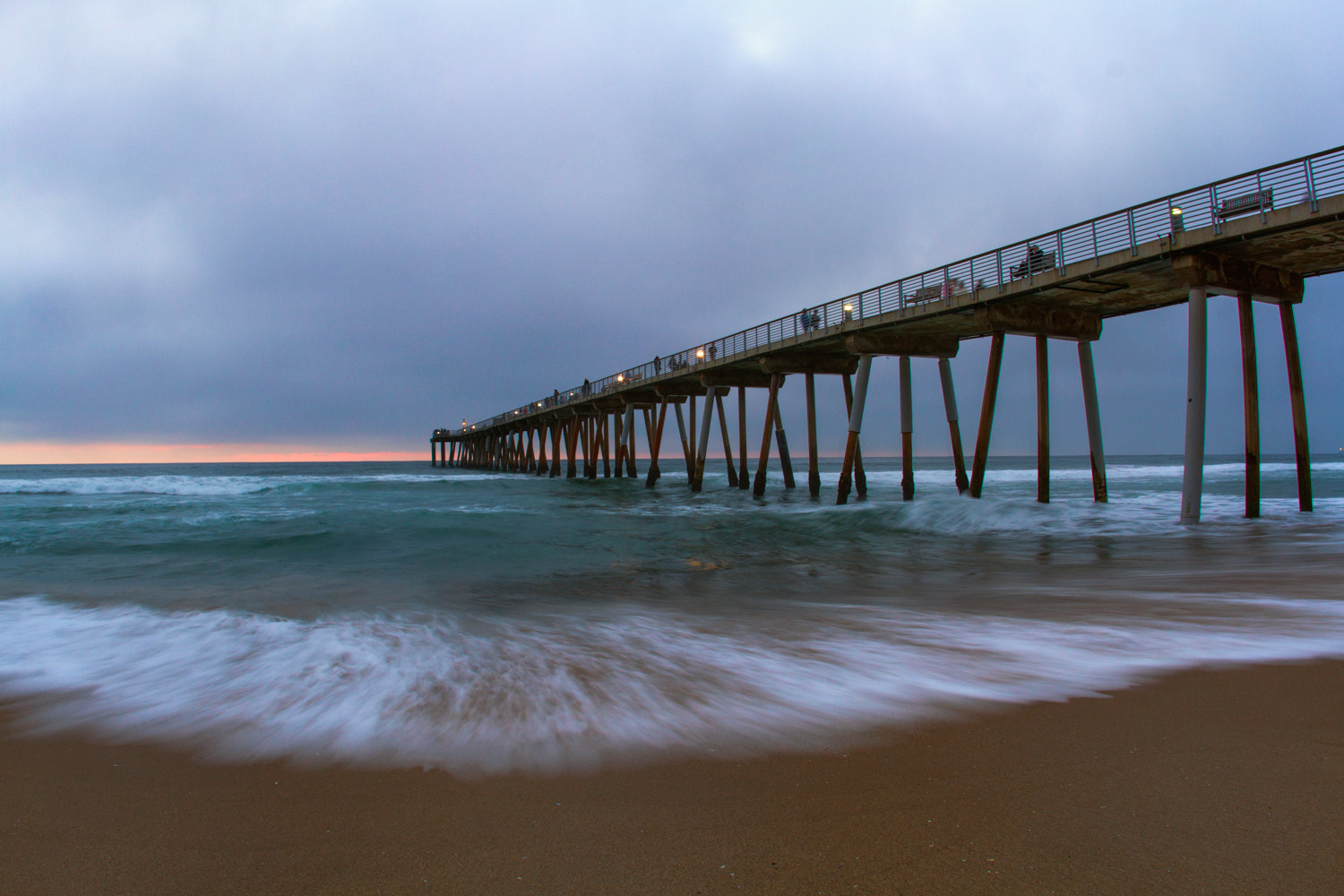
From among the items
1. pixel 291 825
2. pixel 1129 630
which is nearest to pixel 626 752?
pixel 291 825

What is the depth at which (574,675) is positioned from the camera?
172 inches

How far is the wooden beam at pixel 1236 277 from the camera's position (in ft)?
40.5

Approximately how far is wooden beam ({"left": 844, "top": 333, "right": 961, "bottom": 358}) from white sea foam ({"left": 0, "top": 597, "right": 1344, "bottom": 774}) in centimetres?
1477

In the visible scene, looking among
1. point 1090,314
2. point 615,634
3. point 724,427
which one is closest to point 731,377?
point 724,427

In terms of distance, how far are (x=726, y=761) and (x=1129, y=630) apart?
3795 mm

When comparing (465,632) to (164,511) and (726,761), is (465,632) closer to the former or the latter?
(726,761)

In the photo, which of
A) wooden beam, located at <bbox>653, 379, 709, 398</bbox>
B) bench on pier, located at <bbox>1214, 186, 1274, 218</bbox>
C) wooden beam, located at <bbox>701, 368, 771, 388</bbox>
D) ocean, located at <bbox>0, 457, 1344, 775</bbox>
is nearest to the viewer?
ocean, located at <bbox>0, 457, 1344, 775</bbox>

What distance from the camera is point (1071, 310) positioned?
16.8 meters

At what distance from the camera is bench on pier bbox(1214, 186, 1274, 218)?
11.2 meters

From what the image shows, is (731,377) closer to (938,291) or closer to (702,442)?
(702,442)

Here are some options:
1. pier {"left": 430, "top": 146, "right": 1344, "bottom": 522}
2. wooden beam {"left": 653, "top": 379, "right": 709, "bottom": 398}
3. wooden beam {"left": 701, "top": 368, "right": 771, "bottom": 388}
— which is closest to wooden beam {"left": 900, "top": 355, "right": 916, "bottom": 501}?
pier {"left": 430, "top": 146, "right": 1344, "bottom": 522}

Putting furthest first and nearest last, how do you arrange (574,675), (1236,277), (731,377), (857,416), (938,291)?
(731,377) < (857,416) < (938,291) < (1236,277) < (574,675)

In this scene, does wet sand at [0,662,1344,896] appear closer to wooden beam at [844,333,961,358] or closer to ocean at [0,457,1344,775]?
ocean at [0,457,1344,775]

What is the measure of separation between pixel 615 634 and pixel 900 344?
1699 cm
